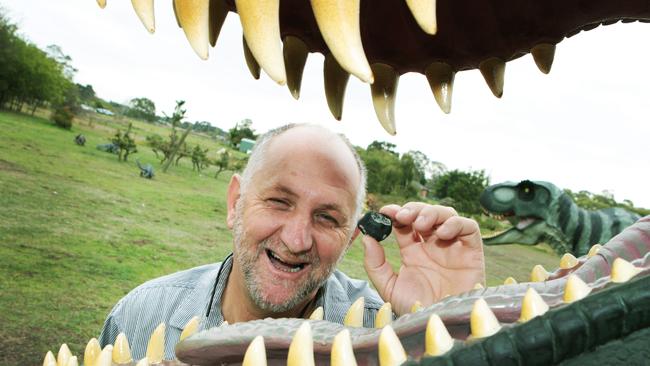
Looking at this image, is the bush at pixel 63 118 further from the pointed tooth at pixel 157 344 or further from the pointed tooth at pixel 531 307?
Result: the pointed tooth at pixel 531 307

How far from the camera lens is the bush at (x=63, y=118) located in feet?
81.1

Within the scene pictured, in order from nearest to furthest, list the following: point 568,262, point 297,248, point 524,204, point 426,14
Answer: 1. point 426,14
2. point 568,262
3. point 297,248
4. point 524,204

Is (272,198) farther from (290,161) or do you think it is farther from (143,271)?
(143,271)

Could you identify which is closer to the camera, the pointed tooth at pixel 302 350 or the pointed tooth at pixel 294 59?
the pointed tooth at pixel 302 350

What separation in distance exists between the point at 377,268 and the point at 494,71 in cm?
94

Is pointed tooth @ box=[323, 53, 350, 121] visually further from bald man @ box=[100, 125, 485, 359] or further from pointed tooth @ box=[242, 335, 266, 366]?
bald man @ box=[100, 125, 485, 359]

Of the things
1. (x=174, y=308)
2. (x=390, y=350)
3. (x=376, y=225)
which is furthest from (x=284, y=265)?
(x=390, y=350)

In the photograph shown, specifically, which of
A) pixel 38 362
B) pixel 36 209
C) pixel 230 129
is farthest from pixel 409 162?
pixel 38 362

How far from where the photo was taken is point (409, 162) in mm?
23672

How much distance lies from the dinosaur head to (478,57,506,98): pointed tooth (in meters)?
0.82

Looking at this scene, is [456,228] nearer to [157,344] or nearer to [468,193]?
[157,344]

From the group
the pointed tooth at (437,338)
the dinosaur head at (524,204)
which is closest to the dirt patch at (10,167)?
the dinosaur head at (524,204)

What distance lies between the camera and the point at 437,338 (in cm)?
57

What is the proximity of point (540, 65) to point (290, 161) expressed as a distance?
2.76ft
